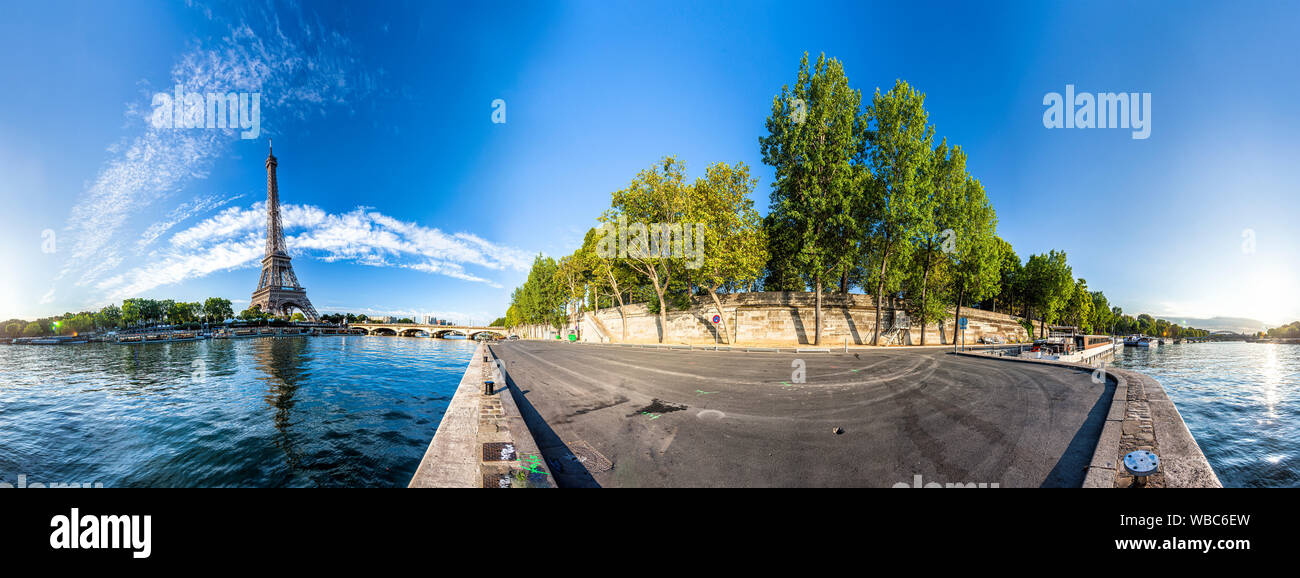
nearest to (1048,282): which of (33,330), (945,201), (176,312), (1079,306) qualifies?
(1079,306)

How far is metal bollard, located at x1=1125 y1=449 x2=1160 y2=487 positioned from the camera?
12.2 ft

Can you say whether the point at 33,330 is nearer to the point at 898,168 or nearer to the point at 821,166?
the point at 821,166

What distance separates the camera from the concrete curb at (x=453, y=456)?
3979 millimetres

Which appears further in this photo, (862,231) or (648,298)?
(648,298)

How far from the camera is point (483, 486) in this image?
3869 millimetres

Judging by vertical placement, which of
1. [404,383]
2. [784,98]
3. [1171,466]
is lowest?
[404,383]

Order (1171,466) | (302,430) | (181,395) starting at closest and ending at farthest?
1. (1171,466)
2. (302,430)
3. (181,395)

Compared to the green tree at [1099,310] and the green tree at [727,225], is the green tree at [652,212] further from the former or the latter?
the green tree at [1099,310]

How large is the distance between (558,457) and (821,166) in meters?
28.3

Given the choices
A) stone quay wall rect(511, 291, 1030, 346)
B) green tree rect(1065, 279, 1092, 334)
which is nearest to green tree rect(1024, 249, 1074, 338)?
green tree rect(1065, 279, 1092, 334)

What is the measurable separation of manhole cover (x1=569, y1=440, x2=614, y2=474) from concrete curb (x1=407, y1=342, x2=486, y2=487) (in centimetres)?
142

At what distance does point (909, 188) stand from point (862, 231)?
4182 mm
